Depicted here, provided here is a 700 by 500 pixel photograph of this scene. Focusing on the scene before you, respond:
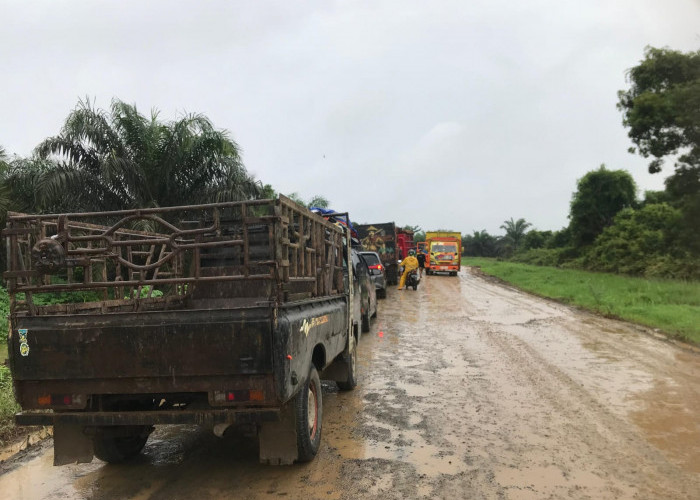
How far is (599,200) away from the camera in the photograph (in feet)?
141

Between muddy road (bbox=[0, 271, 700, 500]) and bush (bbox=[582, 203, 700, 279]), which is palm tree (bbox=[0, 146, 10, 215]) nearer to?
muddy road (bbox=[0, 271, 700, 500])

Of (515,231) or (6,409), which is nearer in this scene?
(6,409)

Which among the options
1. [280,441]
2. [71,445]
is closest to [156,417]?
[71,445]

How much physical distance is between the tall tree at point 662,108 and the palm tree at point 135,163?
15.2m

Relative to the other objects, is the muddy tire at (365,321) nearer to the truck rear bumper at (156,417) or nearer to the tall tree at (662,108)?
the truck rear bumper at (156,417)

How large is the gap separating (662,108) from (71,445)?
2165cm

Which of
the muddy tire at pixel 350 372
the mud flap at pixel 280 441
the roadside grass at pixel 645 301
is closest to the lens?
the mud flap at pixel 280 441

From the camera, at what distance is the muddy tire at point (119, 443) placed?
14.4 feet

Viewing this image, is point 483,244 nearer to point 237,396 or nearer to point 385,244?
point 385,244

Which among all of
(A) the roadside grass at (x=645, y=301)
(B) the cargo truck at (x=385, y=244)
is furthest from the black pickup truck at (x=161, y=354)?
(B) the cargo truck at (x=385, y=244)

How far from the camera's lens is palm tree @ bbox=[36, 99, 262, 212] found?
14.6 meters

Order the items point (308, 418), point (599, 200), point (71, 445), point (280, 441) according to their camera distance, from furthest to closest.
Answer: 1. point (599, 200)
2. point (308, 418)
3. point (280, 441)
4. point (71, 445)

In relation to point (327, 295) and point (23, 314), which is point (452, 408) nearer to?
point (327, 295)

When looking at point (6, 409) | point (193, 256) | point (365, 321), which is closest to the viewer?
point (193, 256)
